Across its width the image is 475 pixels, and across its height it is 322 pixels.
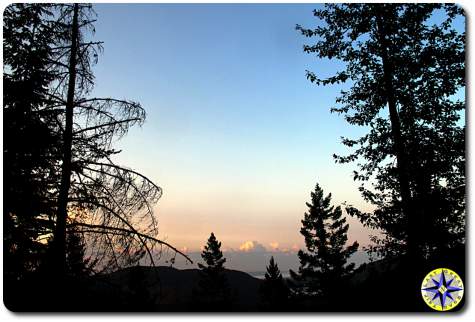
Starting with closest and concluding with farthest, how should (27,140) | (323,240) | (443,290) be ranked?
(443,290), (27,140), (323,240)

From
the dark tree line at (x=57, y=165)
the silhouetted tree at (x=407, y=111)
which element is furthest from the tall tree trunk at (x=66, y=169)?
the silhouetted tree at (x=407, y=111)

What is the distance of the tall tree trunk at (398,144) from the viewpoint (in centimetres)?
764

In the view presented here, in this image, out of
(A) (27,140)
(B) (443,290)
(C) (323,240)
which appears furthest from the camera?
(C) (323,240)

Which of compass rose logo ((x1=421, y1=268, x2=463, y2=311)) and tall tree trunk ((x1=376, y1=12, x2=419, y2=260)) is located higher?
tall tree trunk ((x1=376, y1=12, x2=419, y2=260))

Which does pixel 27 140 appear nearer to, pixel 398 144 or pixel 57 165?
pixel 57 165

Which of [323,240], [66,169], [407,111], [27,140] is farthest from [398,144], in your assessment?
[323,240]

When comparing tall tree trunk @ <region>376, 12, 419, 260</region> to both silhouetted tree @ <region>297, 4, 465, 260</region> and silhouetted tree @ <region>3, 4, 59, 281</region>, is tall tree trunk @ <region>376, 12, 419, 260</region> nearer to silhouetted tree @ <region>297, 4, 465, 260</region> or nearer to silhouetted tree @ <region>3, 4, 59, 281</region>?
silhouetted tree @ <region>297, 4, 465, 260</region>

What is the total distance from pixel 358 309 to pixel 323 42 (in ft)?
19.7

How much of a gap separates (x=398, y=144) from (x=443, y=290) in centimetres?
346

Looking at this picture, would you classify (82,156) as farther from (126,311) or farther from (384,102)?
(384,102)

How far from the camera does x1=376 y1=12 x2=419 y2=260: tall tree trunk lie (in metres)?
7.64

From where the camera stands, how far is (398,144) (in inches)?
323

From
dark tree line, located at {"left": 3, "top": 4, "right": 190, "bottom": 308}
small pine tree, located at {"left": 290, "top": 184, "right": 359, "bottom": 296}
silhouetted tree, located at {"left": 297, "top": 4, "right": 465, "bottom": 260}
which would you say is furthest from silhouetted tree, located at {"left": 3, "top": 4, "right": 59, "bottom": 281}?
small pine tree, located at {"left": 290, "top": 184, "right": 359, "bottom": 296}

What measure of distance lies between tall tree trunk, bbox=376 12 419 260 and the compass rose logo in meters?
1.54
